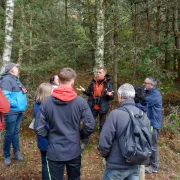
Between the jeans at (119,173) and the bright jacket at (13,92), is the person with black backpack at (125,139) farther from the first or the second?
the bright jacket at (13,92)

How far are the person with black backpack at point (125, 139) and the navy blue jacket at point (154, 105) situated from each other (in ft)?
5.99

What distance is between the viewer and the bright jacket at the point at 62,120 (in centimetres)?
298

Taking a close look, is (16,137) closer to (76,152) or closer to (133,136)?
(76,152)

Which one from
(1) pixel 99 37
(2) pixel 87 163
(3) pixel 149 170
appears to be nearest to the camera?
(3) pixel 149 170

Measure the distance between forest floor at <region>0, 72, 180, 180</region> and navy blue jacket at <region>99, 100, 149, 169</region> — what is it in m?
2.09

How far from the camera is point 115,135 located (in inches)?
114

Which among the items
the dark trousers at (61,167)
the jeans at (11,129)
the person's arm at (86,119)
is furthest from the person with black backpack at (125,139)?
the jeans at (11,129)

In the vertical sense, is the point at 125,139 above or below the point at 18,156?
above

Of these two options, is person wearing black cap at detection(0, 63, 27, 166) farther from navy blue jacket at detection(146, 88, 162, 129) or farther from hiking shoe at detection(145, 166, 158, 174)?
hiking shoe at detection(145, 166, 158, 174)

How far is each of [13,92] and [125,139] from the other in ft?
8.55

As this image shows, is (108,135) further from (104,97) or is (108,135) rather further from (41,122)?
(104,97)

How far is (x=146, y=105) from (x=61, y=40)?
3.90 metres

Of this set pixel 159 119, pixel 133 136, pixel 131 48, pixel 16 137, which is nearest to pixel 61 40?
pixel 131 48

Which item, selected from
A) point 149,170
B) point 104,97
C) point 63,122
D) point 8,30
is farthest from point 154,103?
point 8,30
